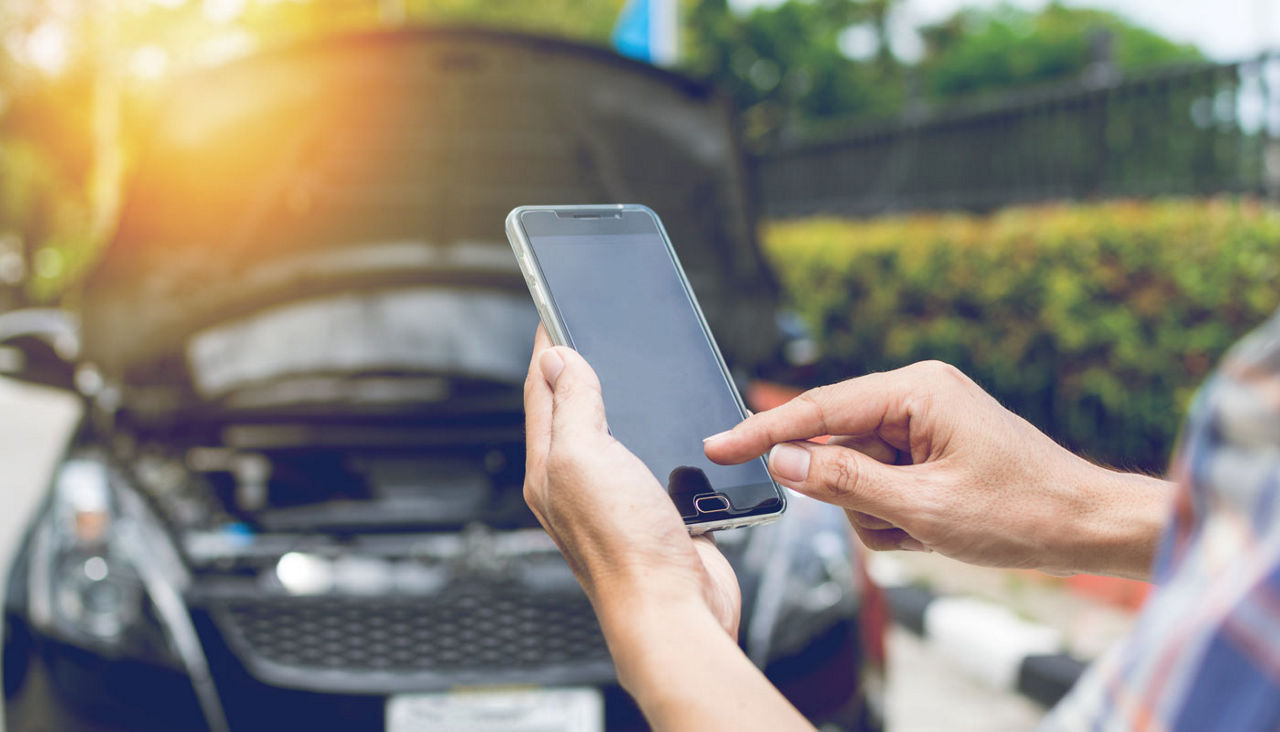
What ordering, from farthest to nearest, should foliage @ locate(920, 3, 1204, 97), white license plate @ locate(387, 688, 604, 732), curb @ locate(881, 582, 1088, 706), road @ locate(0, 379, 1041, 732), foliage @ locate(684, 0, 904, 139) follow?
foliage @ locate(920, 3, 1204, 97) → foliage @ locate(684, 0, 904, 139) → curb @ locate(881, 582, 1088, 706) → road @ locate(0, 379, 1041, 732) → white license plate @ locate(387, 688, 604, 732)

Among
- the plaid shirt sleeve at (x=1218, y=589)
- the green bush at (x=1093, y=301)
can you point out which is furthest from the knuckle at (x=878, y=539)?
the green bush at (x=1093, y=301)

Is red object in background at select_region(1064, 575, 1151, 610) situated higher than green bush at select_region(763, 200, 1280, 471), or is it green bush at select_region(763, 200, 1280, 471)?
green bush at select_region(763, 200, 1280, 471)

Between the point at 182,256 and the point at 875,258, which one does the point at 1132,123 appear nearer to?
the point at 875,258

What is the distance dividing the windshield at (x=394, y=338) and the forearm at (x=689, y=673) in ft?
6.42

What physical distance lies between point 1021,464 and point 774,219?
34.1 ft

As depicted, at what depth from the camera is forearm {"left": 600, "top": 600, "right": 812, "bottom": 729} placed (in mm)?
804

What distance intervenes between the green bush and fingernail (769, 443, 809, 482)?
3663 mm

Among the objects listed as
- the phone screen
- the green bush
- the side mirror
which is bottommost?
the green bush

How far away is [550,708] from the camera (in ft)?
7.69

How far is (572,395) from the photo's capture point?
0.96 metres

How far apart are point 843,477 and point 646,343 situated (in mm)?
210

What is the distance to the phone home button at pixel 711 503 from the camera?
1.03m

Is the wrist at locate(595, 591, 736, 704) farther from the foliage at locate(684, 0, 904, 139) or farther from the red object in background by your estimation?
the foliage at locate(684, 0, 904, 139)

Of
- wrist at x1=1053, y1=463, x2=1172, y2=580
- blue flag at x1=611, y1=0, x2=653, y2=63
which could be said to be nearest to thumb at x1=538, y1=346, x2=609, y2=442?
wrist at x1=1053, y1=463, x2=1172, y2=580
